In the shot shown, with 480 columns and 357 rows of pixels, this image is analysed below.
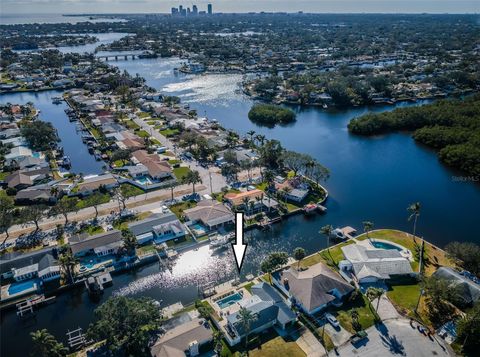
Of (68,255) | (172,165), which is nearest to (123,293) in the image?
(68,255)

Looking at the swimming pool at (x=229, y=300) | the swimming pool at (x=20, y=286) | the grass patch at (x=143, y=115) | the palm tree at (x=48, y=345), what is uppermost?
the grass patch at (x=143, y=115)

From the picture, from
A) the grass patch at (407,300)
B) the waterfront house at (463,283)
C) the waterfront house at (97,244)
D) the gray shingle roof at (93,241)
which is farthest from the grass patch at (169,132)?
the waterfront house at (463,283)

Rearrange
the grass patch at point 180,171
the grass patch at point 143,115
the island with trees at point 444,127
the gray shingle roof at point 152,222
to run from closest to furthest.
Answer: the gray shingle roof at point 152,222 → the grass patch at point 180,171 → the island with trees at point 444,127 → the grass patch at point 143,115

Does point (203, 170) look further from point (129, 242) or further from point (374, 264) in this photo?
point (374, 264)

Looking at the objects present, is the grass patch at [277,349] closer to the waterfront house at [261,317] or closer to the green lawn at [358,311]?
the waterfront house at [261,317]

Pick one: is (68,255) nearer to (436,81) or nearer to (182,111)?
(182,111)
